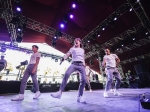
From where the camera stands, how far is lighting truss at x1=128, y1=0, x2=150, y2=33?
298 inches

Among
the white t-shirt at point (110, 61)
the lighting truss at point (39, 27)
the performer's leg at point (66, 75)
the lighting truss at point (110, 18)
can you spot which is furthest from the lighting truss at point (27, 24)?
the performer's leg at point (66, 75)

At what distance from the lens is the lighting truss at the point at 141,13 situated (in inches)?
298

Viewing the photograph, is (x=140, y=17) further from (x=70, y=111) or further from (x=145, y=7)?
(x=70, y=111)

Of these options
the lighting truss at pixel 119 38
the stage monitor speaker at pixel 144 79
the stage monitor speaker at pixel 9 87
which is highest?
the lighting truss at pixel 119 38

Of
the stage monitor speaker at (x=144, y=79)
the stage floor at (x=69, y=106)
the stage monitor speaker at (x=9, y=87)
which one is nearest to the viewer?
the stage floor at (x=69, y=106)

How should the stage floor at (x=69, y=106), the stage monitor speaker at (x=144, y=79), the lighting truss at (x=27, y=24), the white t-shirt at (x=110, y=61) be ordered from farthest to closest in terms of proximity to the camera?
the stage monitor speaker at (x=144, y=79) → the lighting truss at (x=27, y=24) → the white t-shirt at (x=110, y=61) → the stage floor at (x=69, y=106)

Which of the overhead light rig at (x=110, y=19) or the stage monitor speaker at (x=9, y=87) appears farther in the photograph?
the overhead light rig at (x=110, y=19)

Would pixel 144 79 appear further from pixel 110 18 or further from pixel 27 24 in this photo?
pixel 27 24

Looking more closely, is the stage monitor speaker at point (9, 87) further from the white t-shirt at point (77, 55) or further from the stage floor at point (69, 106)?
the white t-shirt at point (77, 55)

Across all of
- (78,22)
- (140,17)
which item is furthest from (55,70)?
(140,17)

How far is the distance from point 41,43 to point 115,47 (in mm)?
9460

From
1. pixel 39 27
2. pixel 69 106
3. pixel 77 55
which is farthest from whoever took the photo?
pixel 39 27

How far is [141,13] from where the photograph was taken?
8195 mm

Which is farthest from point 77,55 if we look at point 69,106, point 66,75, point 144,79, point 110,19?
point 144,79
